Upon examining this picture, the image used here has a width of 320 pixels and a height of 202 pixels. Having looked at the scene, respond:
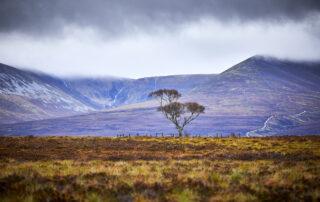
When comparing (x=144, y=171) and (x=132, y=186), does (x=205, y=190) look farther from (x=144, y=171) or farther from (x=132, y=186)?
(x=144, y=171)

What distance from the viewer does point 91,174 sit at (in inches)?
843

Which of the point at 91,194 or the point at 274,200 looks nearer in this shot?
the point at 274,200

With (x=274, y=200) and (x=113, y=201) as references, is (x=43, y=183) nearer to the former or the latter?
(x=113, y=201)

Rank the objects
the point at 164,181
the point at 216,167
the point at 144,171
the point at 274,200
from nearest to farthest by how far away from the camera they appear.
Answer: the point at 274,200
the point at 164,181
the point at 144,171
the point at 216,167

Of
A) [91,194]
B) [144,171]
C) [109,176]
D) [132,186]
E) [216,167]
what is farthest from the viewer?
[216,167]

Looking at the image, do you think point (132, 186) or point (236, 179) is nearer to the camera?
point (132, 186)

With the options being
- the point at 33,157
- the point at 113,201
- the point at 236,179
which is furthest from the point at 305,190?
the point at 33,157

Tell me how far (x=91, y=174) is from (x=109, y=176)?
125cm

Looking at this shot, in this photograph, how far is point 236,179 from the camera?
1958 centimetres

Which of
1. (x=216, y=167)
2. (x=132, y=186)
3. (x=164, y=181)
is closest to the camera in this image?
(x=132, y=186)

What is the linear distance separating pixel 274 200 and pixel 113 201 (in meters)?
6.26

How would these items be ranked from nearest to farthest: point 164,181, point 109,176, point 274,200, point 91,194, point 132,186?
point 274,200 < point 91,194 < point 132,186 < point 164,181 < point 109,176

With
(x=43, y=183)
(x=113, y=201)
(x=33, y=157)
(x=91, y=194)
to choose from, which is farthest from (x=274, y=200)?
(x=33, y=157)

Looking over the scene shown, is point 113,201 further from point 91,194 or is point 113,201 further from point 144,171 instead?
point 144,171
